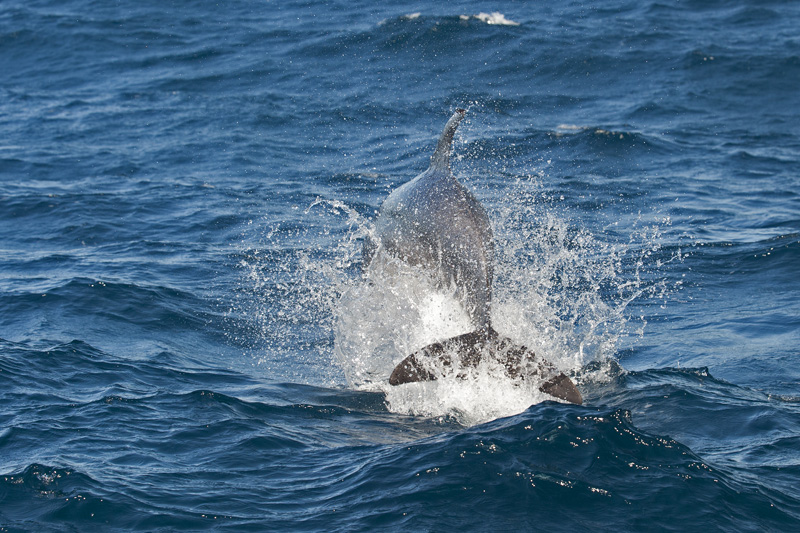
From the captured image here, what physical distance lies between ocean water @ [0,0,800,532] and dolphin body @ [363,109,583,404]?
321mm

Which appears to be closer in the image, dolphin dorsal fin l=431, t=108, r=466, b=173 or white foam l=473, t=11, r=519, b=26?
dolphin dorsal fin l=431, t=108, r=466, b=173

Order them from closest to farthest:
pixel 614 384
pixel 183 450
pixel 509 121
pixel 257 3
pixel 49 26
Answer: pixel 183 450, pixel 614 384, pixel 509 121, pixel 49 26, pixel 257 3

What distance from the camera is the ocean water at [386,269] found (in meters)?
7.16

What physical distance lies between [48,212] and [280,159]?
5.31m

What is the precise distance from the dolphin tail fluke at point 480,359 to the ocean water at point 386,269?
225 millimetres

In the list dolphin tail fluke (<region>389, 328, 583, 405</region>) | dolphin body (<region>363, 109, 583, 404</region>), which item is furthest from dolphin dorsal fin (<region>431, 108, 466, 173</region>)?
dolphin tail fluke (<region>389, 328, 583, 405</region>)

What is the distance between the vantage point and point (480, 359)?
27.8 ft

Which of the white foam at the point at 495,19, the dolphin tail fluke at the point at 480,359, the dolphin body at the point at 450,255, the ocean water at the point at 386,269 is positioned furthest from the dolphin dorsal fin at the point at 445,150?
the white foam at the point at 495,19

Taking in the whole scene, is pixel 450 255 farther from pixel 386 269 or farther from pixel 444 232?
pixel 386 269

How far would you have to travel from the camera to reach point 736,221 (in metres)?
16.4

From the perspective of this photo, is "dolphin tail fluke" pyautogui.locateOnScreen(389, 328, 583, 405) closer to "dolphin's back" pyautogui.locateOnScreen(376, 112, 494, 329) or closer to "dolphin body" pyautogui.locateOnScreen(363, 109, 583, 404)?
"dolphin body" pyautogui.locateOnScreen(363, 109, 583, 404)

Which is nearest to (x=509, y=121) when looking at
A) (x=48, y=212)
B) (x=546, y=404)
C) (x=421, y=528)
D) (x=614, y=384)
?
(x=48, y=212)

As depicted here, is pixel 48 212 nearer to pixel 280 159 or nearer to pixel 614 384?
pixel 280 159

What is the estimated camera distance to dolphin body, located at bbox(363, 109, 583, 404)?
26.3 ft
